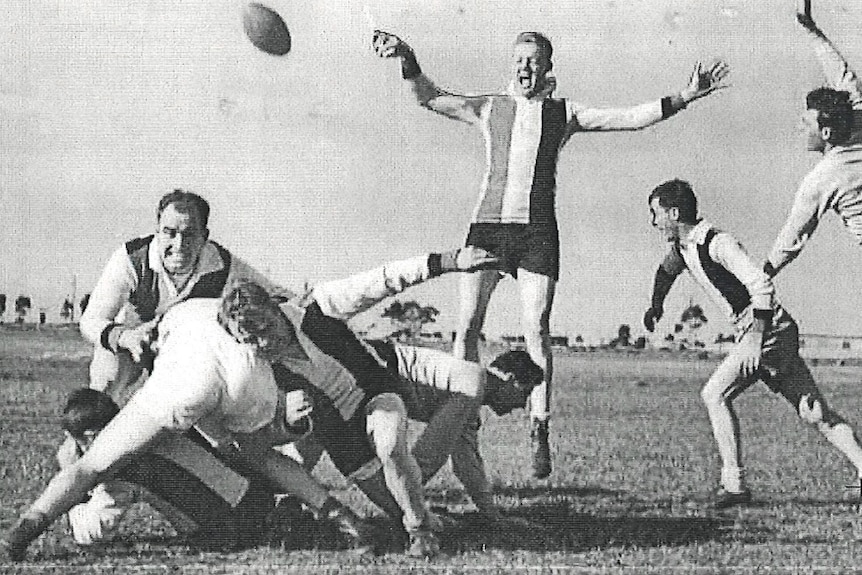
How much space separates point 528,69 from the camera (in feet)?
12.4

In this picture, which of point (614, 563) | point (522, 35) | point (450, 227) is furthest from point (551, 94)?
point (614, 563)

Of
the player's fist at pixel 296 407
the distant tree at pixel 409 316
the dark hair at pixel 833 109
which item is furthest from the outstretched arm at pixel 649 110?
the player's fist at pixel 296 407

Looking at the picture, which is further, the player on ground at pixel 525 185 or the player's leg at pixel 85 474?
the player on ground at pixel 525 185

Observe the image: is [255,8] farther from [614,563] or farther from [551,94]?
[614,563]

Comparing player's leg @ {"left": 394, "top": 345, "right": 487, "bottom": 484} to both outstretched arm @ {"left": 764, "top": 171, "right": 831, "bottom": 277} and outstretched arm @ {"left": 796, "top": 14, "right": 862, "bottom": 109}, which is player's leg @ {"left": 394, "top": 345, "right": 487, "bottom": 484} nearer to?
outstretched arm @ {"left": 764, "top": 171, "right": 831, "bottom": 277}

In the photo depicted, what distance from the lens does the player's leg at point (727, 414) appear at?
12.1ft

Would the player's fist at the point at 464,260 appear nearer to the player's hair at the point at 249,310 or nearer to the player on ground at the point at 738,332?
the player's hair at the point at 249,310

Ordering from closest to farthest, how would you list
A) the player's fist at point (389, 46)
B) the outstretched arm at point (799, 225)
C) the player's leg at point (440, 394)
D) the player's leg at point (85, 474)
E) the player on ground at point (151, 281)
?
the player's leg at point (85, 474), the player's leg at point (440, 394), the player on ground at point (151, 281), the player's fist at point (389, 46), the outstretched arm at point (799, 225)

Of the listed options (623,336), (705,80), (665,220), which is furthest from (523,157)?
(623,336)

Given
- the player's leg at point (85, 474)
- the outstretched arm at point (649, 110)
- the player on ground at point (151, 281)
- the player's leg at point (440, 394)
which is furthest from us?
the outstretched arm at point (649, 110)

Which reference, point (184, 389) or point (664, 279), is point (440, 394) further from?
point (664, 279)

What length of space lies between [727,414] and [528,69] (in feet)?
4.09

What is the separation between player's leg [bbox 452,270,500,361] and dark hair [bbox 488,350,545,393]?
0.36m

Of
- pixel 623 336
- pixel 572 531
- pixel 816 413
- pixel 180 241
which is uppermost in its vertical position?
pixel 180 241
